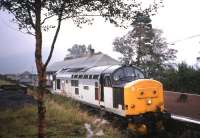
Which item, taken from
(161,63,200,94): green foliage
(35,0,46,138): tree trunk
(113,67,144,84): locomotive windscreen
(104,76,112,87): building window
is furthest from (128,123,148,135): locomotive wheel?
(161,63,200,94): green foliage

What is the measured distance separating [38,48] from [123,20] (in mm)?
2659

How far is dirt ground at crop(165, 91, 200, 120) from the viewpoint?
65.2 feet

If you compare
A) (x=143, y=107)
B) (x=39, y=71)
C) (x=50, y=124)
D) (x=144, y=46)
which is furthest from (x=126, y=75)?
(x=144, y=46)

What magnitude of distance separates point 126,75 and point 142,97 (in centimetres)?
193

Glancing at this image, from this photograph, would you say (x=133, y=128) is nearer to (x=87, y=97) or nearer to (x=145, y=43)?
(x=87, y=97)

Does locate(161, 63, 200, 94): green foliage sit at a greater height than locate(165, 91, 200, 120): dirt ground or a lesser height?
greater

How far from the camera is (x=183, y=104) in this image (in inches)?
830

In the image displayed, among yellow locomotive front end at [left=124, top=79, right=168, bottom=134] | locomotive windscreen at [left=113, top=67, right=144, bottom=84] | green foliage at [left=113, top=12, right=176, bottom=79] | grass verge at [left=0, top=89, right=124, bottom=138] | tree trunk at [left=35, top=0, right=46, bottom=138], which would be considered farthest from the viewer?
green foliage at [left=113, top=12, right=176, bottom=79]

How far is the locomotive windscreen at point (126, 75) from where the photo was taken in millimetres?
17469

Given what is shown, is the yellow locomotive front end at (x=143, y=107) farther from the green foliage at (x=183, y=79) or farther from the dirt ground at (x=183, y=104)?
the green foliage at (x=183, y=79)

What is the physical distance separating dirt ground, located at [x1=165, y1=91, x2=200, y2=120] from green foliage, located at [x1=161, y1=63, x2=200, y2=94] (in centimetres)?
118

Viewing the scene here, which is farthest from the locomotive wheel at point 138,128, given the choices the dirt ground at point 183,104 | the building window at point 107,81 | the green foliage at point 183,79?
the green foliage at point 183,79

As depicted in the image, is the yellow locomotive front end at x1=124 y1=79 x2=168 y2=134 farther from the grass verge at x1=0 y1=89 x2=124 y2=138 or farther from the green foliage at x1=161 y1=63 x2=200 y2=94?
the green foliage at x1=161 y1=63 x2=200 y2=94

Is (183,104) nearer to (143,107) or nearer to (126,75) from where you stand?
(126,75)
